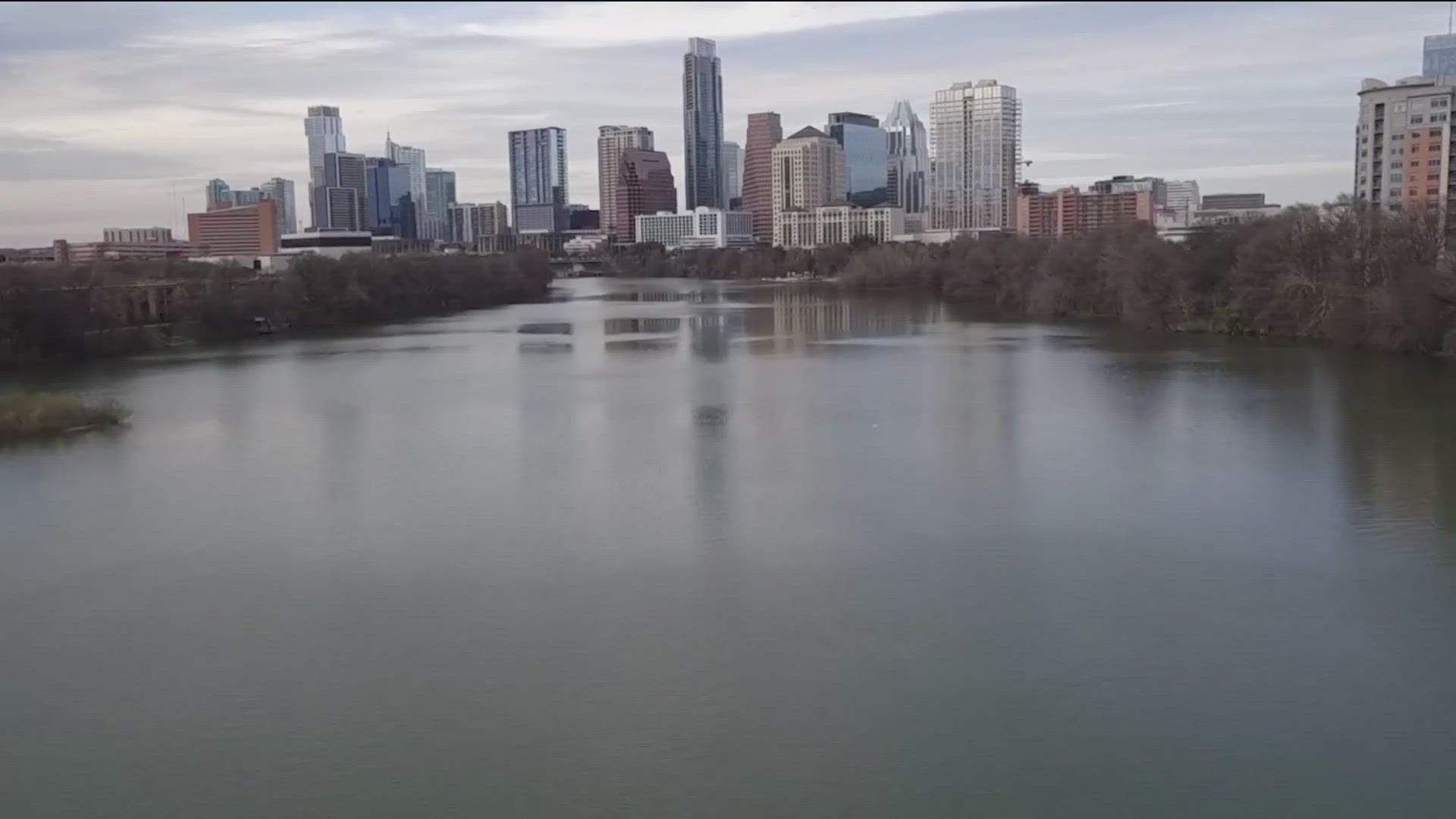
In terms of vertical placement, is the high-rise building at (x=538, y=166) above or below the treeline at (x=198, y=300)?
above

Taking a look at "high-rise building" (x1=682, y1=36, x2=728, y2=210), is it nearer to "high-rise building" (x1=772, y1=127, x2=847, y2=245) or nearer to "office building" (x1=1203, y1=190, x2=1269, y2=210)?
"high-rise building" (x1=772, y1=127, x2=847, y2=245)

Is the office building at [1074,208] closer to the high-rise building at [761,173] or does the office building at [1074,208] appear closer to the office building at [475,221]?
the high-rise building at [761,173]

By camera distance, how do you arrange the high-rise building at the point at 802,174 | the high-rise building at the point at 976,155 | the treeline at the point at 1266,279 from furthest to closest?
the high-rise building at the point at 802,174 → the high-rise building at the point at 976,155 → the treeline at the point at 1266,279

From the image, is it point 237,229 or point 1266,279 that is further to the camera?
point 237,229

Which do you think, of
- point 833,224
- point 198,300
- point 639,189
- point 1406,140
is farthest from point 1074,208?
point 198,300

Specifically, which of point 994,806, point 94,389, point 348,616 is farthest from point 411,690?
point 94,389

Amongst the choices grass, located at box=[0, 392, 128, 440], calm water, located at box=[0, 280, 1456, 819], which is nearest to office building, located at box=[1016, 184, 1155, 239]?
calm water, located at box=[0, 280, 1456, 819]

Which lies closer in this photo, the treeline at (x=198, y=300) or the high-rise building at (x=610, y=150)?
the treeline at (x=198, y=300)

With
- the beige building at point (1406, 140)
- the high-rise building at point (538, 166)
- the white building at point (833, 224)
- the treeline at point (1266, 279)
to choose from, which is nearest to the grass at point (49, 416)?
the treeline at point (1266, 279)

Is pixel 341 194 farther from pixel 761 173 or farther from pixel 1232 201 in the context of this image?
pixel 1232 201
